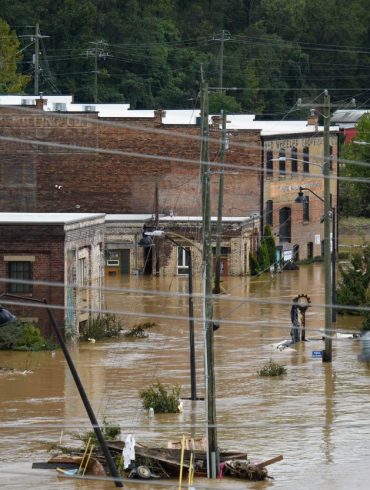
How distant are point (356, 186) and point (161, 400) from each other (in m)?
51.7

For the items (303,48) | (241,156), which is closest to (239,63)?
(303,48)

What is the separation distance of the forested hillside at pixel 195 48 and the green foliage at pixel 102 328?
165 ft

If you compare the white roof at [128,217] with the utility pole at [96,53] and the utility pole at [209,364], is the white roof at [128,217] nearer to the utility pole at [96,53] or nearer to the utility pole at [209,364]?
the utility pole at [209,364]

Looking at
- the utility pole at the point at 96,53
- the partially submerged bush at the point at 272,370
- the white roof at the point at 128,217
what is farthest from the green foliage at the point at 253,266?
the utility pole at the point at 96,53

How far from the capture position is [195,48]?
4609 inches

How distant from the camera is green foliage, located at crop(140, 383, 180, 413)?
124 feet

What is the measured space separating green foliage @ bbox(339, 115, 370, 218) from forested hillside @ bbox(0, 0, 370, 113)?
14.7 meters

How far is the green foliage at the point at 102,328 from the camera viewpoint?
51062 millimetres

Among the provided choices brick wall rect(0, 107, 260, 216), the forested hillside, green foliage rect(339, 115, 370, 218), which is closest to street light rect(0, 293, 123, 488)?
brick wall rect(0, 107, 260, 216)

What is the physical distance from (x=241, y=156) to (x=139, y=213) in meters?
4.66

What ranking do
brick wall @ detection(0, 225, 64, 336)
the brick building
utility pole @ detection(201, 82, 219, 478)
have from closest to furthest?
1. utility pole @ detection(201, 82, 219, 478)
2. the brick building
3. brick wall @ detection(0, 225, 64, 336)

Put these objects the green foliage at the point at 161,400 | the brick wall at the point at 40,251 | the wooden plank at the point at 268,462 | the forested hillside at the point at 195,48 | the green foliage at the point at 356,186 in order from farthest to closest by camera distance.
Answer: the forested hillside at the point at 195,48, the green foliage at the point at 356,186, the brick wall at the point at 40,251, the green foliage at the point at 161,400, the wooden plank at the point at 268,462

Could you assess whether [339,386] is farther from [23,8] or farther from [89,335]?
[23,8]

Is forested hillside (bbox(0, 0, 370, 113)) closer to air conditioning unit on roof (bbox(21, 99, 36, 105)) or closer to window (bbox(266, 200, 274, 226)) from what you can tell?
air conditioning unit on roof (bbox(21, 99, 36, 105))
